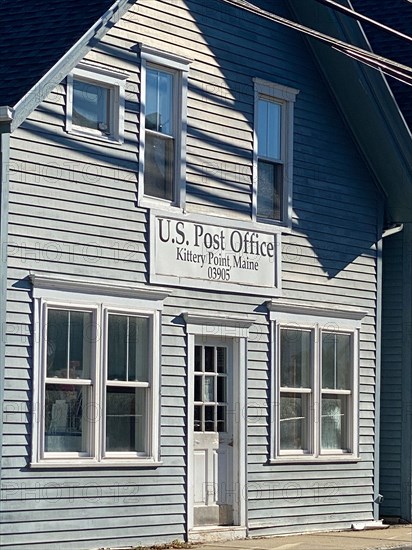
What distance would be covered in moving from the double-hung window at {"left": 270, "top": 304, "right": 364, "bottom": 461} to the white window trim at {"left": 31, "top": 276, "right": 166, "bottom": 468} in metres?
2.40

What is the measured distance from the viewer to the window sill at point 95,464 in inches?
531

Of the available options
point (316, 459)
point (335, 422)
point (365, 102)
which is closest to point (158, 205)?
point (365, 102)

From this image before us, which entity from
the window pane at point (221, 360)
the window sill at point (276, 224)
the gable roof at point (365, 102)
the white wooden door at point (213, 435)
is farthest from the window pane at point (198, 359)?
the gable roof at point (365, 102)

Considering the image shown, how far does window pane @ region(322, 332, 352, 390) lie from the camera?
17984 mm

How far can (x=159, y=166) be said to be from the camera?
50.8 feet

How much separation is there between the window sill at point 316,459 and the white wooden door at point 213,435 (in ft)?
2.92

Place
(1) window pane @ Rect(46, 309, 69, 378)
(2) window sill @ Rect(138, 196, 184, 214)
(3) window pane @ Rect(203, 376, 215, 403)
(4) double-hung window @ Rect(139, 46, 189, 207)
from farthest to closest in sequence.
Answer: (3) window pane @ Rect(203, 376, 215, 403), (4) double-hung window @ Rect(139, 46, 189, 207), (2) window sill @ Rect(138, 196, 184, 214), (1) window pane @ Rect(46, 309, 69, 378)

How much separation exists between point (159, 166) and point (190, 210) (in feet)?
2.22

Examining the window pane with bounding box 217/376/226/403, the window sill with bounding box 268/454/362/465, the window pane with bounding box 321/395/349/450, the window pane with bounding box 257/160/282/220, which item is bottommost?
the window sill with bounding box 268/454/362/465

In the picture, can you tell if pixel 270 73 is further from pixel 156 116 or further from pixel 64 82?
pixel 64 82

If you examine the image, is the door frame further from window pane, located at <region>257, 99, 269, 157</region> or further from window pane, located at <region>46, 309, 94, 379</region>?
window pane, located at <region>257, 99, 269, 157</region>

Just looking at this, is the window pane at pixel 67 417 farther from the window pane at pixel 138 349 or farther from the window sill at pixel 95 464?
the window pane at pixel 138 349

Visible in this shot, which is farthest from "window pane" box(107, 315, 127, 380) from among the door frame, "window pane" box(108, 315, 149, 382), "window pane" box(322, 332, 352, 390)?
"window pane" box(322, 332, 352, 390)

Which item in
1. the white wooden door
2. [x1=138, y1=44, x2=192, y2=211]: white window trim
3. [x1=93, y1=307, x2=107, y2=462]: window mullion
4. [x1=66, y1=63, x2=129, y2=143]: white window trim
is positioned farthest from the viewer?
the white wooden door
